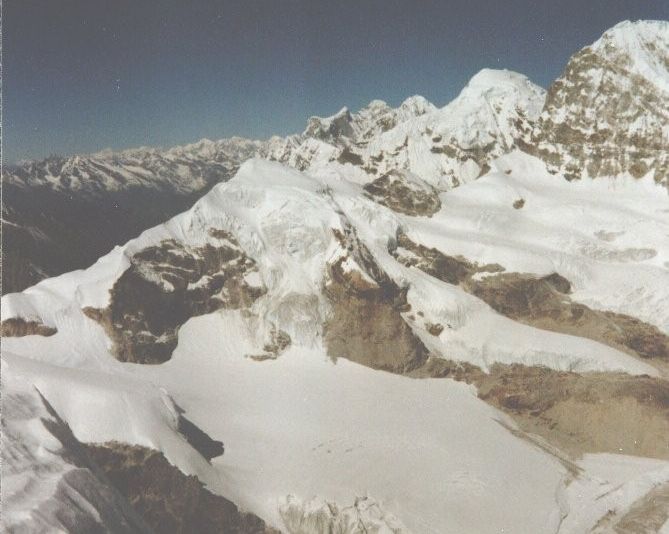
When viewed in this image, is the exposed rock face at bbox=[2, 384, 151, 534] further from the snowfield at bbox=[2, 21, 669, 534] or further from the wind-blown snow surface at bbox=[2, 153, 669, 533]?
the wind-blown snow surface at bbox=[2, 153, 669, 533]

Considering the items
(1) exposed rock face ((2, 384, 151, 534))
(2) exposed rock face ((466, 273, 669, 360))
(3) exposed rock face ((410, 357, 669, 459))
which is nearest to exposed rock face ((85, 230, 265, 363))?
(3) exposed rock face ((410, 357, 669, 459))

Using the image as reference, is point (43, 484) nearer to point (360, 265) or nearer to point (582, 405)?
point (582, 405)

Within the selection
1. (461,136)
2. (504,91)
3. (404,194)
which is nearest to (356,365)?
(404,194)

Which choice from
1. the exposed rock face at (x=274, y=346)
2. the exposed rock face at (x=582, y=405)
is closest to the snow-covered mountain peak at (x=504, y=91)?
the exposed rock face at (x=582, y=405)

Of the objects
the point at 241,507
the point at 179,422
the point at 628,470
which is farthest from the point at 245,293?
the point at 628,470

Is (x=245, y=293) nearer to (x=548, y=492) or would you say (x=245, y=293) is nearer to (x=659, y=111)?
(x=548, y=492)

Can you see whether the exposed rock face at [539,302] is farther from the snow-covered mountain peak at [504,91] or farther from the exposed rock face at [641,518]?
the snow-covered mountain peak at [504,91]
